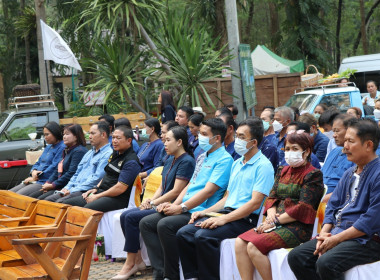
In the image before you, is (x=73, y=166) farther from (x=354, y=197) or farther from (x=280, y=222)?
(x=354, y=197)

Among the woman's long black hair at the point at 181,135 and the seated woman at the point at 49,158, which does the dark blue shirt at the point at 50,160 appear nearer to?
the seated woman at the point at 49,158

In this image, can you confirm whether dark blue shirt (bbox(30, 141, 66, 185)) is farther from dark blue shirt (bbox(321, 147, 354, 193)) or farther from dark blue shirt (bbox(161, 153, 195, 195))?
dark blue shirt (bbox(321, 147, 354, 193))

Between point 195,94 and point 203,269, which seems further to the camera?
point 195,94

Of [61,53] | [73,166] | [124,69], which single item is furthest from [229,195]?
[61,53]

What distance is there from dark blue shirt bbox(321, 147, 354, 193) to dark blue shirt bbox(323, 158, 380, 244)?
1.67 meters

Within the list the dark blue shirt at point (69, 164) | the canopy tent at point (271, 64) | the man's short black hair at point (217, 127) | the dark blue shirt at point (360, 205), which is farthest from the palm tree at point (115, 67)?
the canopy tent at point (271, 64)

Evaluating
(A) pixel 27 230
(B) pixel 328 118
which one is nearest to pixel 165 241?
(A) pixel 27 230

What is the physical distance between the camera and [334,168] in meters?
7.29

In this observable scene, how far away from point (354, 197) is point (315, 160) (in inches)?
74.0

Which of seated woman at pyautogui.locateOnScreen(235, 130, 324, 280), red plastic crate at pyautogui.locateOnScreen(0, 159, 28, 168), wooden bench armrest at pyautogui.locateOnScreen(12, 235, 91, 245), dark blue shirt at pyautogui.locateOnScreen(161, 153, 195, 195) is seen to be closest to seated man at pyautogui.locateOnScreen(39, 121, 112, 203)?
dark blue shirt at pyautogui.locateOnScreen(161, 153, 195, 195)

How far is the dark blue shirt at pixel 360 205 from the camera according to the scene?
16.4ft

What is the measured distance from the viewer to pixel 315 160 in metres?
7.12

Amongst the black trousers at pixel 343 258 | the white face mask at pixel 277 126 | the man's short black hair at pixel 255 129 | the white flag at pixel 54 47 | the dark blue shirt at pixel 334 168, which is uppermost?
the white flag at pixel 54 47

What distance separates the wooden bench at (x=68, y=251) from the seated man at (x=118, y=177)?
6.35ft
